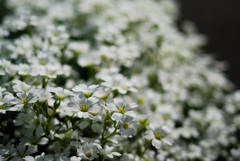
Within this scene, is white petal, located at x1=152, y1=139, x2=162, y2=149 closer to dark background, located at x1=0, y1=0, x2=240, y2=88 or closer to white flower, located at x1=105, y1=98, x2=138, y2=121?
white flower, located at x1=105, y1=98, x2=138, y2=121

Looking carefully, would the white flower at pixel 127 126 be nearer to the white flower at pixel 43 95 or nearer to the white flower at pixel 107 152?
the white flower at pixel 107 152

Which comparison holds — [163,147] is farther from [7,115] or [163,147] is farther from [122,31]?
[122,31]

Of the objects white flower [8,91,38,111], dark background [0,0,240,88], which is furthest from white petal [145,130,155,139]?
dark background [0,0,240,88]

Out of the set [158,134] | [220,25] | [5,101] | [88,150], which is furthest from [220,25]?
[5,101]

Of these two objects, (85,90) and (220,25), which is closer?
(85,90)

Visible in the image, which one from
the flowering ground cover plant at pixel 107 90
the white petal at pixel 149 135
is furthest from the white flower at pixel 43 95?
the white petal at pixel 149 135

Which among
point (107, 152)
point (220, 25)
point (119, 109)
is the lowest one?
point (220, 25)

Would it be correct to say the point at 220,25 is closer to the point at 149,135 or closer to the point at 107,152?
the point at 149,135

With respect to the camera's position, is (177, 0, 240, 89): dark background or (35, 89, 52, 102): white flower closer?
(35, 89, 52, 102): white flower
